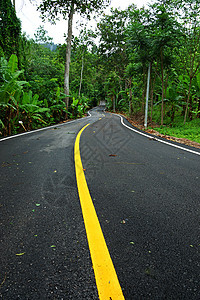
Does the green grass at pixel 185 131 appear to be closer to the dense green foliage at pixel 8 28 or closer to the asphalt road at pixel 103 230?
the asphalt road at pixel 103 230

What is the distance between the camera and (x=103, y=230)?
1881 mm

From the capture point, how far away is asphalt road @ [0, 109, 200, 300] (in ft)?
4.25

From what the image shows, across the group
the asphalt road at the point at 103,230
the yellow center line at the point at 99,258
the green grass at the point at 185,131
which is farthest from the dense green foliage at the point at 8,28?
the yellow center line at the point at 99,258

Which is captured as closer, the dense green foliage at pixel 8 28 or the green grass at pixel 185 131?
the green grass at pixel 185 131

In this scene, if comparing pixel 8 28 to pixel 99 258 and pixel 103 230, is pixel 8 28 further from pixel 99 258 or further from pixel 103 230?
pixel 99 258

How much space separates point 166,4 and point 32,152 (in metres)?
11.2

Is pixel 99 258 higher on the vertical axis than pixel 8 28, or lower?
lower

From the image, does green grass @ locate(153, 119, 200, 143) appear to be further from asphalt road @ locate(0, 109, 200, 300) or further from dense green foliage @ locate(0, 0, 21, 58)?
dense green foliage @ locate(0, 0, 21, 58)

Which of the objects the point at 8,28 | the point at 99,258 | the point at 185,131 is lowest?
the point at 99,258

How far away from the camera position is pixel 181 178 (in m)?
3.41

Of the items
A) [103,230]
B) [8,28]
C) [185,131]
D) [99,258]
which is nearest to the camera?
[99,258]

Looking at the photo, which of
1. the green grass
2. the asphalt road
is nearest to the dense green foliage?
the green grass

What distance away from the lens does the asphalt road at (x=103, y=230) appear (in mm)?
1297

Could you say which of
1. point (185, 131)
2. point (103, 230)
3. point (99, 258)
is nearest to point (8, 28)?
point (185, 131)
